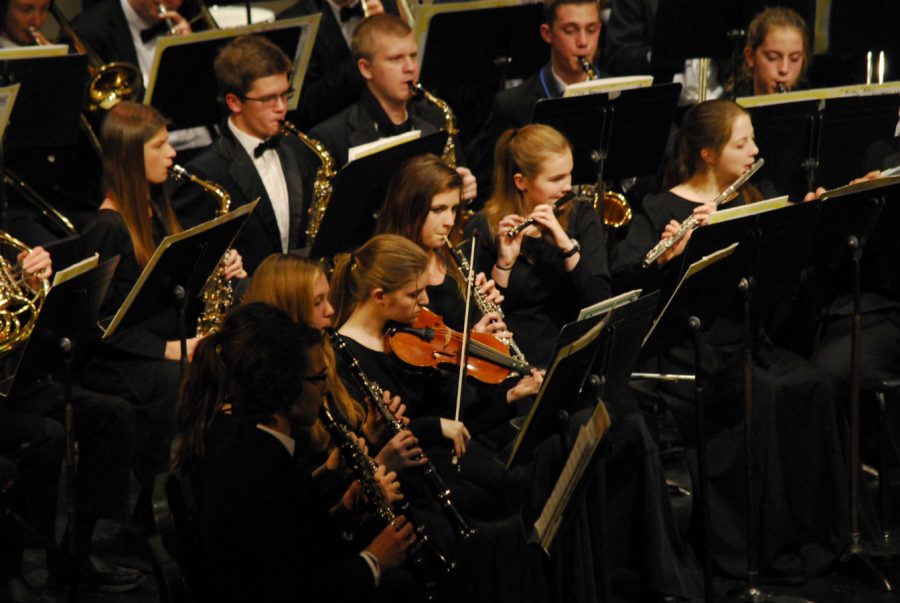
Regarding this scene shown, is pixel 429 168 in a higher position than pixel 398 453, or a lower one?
higher

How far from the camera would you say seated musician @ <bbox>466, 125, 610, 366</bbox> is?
14.4 ft

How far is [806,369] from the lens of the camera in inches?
180

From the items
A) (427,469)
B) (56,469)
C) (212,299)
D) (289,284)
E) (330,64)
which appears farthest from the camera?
(330,64)

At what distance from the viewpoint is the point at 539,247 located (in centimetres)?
446

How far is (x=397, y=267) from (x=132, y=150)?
3.90ft

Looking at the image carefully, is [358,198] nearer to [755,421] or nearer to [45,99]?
[45,99]

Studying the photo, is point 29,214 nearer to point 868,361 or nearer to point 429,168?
point 429,168

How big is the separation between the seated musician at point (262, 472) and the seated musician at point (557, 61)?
276 centimetres

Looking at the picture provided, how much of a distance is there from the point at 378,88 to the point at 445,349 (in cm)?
173

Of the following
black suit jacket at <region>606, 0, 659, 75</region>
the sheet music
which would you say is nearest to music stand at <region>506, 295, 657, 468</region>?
the sheet music

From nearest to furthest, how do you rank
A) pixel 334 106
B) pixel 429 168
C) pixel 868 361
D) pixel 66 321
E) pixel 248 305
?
pixel 248 305
pixel 66 321
pixel 429 168
pixel 868 361
pixel 334 106

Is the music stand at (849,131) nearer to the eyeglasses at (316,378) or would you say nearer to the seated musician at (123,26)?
the seated musician at (123,26)

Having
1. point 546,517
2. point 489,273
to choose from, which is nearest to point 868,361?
point 489,273

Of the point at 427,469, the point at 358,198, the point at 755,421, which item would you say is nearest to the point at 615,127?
the point at 358,198
